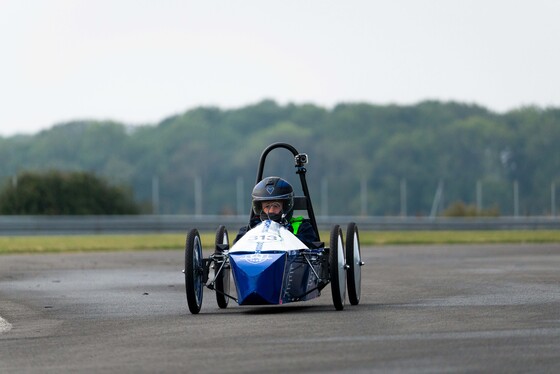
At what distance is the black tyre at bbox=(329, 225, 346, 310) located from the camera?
14.4m

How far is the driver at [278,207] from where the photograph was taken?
15570 millimetres

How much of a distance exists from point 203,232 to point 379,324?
121 ft

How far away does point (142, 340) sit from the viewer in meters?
11.8

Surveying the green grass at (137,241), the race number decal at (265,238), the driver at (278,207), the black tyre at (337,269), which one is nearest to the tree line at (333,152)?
the green grass at (137,241)

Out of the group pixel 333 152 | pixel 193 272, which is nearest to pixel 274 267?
pixel 193 272

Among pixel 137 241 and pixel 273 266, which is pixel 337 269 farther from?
pixel 137 241

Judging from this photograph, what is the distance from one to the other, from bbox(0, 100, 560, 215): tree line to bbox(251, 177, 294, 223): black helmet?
5732cm

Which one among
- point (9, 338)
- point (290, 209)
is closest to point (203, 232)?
point (290, 209)

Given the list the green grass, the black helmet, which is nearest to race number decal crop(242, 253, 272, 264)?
the black helmet

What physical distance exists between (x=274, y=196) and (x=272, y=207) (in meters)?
0.14

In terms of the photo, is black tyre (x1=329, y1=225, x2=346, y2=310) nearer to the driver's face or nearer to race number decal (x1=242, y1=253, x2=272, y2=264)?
race number decal (x1=242, y1=253, x2=272, y2=264)

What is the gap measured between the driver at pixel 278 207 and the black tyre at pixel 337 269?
63cm

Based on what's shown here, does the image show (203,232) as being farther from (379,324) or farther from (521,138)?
(521,138)

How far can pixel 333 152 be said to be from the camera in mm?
103188
